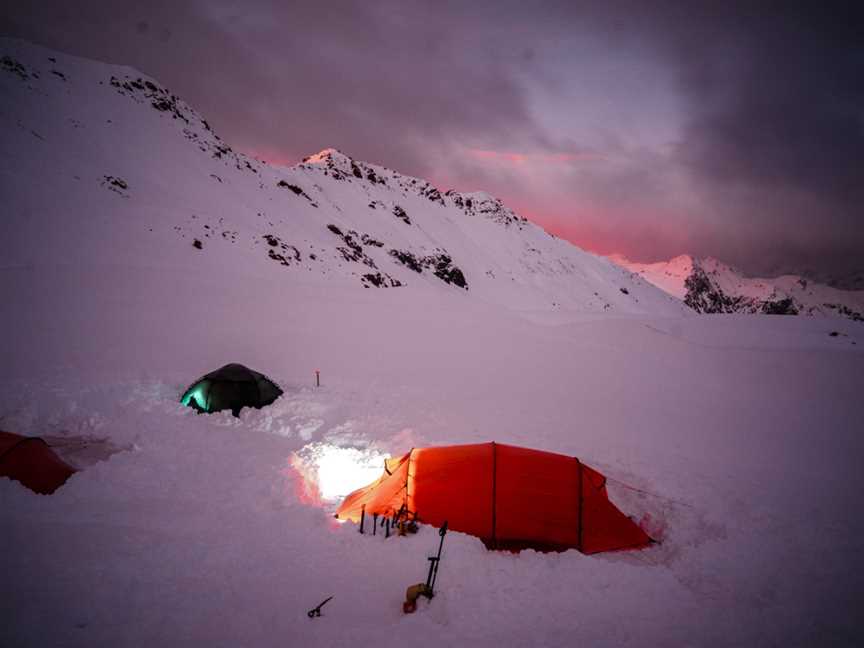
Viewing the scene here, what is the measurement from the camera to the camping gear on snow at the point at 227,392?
34.5 ft

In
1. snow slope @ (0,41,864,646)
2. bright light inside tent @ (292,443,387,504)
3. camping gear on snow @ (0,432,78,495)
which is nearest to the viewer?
snow slope @ (0,41,864,646)

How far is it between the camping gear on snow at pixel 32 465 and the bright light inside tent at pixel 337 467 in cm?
390

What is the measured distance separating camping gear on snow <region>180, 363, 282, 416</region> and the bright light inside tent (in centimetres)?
279

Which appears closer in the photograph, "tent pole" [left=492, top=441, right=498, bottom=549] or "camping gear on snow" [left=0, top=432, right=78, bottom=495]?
"camping gear on snow" [left=0, top=432, right=78, bottom=495]

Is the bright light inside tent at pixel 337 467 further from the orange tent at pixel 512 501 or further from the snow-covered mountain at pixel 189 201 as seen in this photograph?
the snow-covered mountain at pixel 189 201

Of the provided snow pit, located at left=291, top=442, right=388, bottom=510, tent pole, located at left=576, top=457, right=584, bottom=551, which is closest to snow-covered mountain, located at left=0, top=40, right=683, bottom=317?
snow pit, located at left=291, top=442, right=388, bottom=510

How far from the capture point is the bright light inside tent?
26.2 feet

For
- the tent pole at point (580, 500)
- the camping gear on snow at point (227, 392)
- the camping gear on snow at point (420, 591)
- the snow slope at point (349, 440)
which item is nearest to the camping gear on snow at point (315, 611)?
the snow slope at point (349, 440)

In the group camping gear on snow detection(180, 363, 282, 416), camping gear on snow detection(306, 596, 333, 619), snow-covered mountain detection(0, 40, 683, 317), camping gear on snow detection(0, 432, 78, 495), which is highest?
snow-covered mountain detection(0, 40, 683, 317)

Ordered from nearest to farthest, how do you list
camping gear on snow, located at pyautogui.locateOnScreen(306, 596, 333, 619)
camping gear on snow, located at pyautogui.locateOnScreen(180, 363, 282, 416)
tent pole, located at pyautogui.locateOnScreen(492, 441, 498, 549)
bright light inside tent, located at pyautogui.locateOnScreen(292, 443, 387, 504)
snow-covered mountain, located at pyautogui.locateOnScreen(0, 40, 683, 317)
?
camping gear on snow, located at pyautogui.locateOnScreen(306, 596, 333, 619) < tent pole, located at pyautogui.locateOnScreen(492, 441, 498, 549) < bright light inside tent, located at pyautogui.locateOnScreen(292, 443, 387, 504) < camping gear on snow, located at pyautogui.locateOnScreen(180, 363, 282, 416) < snow-covered mountain, located at pyautogui.locateOnScreen(0, 40, 683, 317)

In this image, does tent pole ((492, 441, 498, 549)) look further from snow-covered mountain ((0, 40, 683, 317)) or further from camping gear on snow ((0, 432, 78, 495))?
snow-covered mountain ((0, 40, 683, 317))

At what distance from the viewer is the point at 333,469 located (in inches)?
342

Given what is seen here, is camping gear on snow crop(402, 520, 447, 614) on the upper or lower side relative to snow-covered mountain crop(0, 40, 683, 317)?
lower

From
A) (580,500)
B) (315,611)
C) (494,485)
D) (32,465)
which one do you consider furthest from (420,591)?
(32,465)
